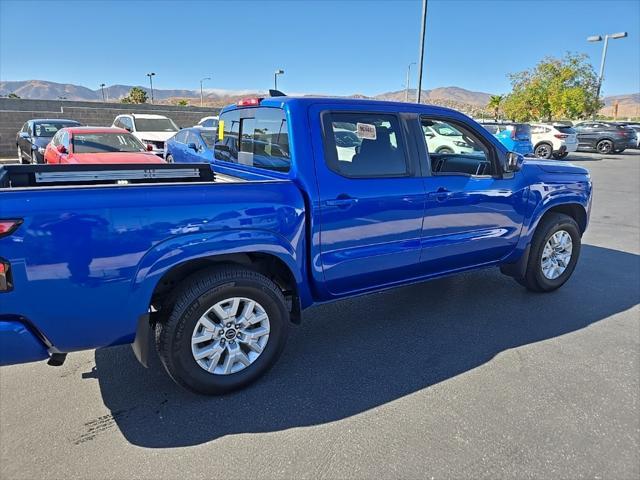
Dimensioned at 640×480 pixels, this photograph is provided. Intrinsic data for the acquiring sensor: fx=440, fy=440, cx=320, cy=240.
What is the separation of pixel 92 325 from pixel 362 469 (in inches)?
64.0

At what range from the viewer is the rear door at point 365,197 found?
122 inches

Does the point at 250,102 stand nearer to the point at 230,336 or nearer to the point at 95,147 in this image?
the point at 230,336

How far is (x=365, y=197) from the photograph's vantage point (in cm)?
318

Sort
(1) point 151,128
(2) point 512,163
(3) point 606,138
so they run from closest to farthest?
(2) point 512,163 < (1) point 151,128 < (3) point 606,138

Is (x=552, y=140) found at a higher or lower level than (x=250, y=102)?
lower

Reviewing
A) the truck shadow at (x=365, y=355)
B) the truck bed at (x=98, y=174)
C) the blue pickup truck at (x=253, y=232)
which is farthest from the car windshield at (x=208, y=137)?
the truck shadow at (x=365, y=355)

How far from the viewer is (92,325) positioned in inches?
94.0

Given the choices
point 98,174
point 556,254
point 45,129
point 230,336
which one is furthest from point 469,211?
point 45,129

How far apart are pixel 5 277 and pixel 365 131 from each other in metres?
2.45

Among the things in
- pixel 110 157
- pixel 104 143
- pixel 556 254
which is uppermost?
pixel 104 143

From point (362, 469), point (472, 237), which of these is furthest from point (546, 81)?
point (362, 469)

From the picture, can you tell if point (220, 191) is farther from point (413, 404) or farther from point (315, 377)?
point (413, 404)

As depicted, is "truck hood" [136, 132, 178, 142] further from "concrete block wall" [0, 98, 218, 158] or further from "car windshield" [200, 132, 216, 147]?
"concrete block wall" [0, 98, 218, 158]

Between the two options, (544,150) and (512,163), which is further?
(544,150)
